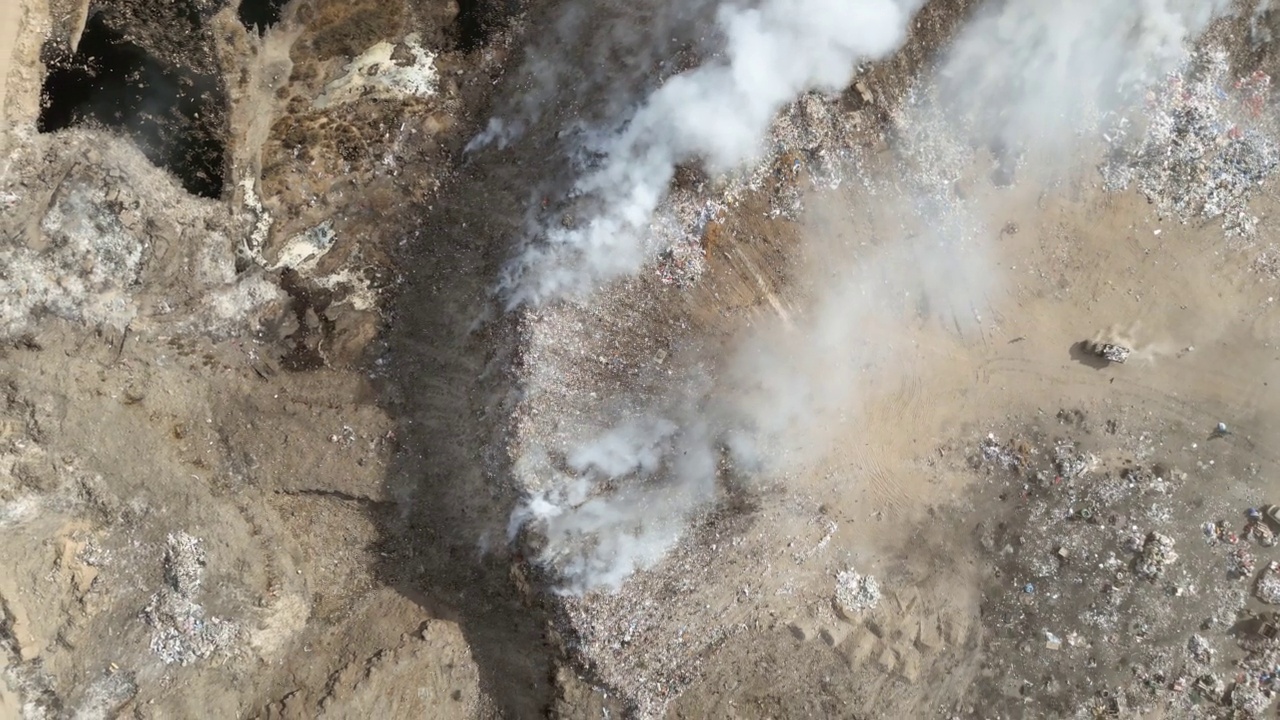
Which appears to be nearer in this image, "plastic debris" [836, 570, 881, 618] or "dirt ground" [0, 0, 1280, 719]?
"dirt ground" [0, 0, 1280, 719]

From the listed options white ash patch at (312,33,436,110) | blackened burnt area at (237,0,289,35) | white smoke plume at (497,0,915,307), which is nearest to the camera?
white smoke plume at (497,0,915,307)

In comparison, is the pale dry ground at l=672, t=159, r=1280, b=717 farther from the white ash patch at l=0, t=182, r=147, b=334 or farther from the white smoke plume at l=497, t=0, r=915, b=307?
the white ash patch at l=0, t=182, r=147, b=334

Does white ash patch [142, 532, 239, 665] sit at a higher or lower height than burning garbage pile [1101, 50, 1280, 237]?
higher

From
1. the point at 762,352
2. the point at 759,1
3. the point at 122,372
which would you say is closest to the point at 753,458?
the point at 762,352

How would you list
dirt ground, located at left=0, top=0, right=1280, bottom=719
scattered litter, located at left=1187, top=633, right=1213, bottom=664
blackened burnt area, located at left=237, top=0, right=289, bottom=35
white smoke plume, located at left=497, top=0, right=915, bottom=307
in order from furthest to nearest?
blackened burnt area, located at left=237, top=0, right=289, bottom=35, scattered litter, located at left=1187, top=633, right=1213, bottom=664, dirt ground, located at left=0, top=0, right=1280, bottom=719, white smoke plume, located at left=497, top=0, right=915, bottom=307

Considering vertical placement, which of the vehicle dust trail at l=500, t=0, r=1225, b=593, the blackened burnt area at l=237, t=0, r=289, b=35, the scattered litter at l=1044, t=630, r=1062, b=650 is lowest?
the scattered litter at l=1044, t=630, r=1062, b=650

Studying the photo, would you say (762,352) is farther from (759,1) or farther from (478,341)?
(759,1)

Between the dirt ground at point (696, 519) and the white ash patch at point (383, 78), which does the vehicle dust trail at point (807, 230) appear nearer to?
the dirt ground at point (696, 519)

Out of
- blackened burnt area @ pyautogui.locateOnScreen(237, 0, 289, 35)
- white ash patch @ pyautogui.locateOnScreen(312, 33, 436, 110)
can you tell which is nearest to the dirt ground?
blackened burnt area @ pyautogui.locateOnScreen(237, 0, 289, 35)

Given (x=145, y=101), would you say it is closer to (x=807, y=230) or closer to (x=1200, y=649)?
(x=807, y=230)
